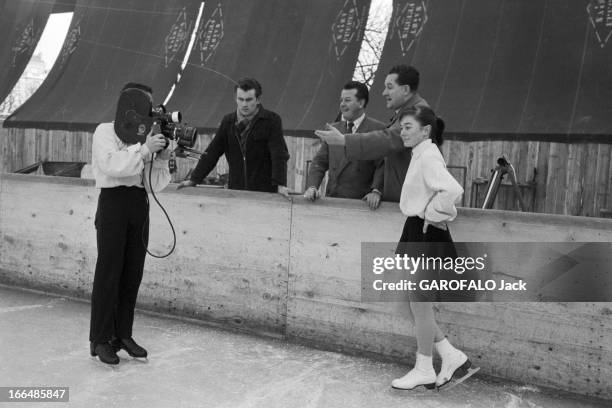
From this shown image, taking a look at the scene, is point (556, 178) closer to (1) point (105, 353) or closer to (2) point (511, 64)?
(2) point (511, 64)

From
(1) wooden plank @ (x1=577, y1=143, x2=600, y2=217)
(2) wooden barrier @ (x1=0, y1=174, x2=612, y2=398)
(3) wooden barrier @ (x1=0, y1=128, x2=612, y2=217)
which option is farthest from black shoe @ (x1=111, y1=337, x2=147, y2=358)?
(1) wooden plank @ (x1=577, y1=143, x2=600, y2=217)

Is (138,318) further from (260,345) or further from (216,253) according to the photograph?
(260,345)

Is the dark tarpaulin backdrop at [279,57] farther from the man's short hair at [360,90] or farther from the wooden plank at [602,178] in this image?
the man's short hair at [360,90]

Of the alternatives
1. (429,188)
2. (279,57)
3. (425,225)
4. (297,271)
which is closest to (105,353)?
(297,271)

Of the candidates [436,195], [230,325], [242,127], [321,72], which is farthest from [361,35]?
[436,195]

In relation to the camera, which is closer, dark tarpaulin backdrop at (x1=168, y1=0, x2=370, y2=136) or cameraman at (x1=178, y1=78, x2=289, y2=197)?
cameraman at (x1=178, y1=78, x2=289, y2=197)

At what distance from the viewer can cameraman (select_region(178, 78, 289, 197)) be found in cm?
462

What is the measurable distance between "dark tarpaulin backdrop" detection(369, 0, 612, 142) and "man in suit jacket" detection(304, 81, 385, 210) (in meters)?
4.89

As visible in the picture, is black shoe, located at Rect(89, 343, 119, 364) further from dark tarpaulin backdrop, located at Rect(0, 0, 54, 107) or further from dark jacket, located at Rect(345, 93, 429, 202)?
dark tarpaulin backdrop, located at Rect(0, 0, 54, 107)

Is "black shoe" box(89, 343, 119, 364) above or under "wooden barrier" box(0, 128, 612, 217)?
under

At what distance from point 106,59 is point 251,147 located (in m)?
10.8

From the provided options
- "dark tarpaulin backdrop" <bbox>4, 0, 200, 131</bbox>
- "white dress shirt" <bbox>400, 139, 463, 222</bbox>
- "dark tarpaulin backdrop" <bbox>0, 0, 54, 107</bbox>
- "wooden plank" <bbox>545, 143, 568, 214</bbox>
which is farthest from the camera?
"dark tarpaulin backdrop" <bbox>0, 0, 54, 107</bbox>

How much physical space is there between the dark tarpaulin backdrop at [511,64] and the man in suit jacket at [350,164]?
4.89m

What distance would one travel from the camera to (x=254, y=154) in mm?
4742
